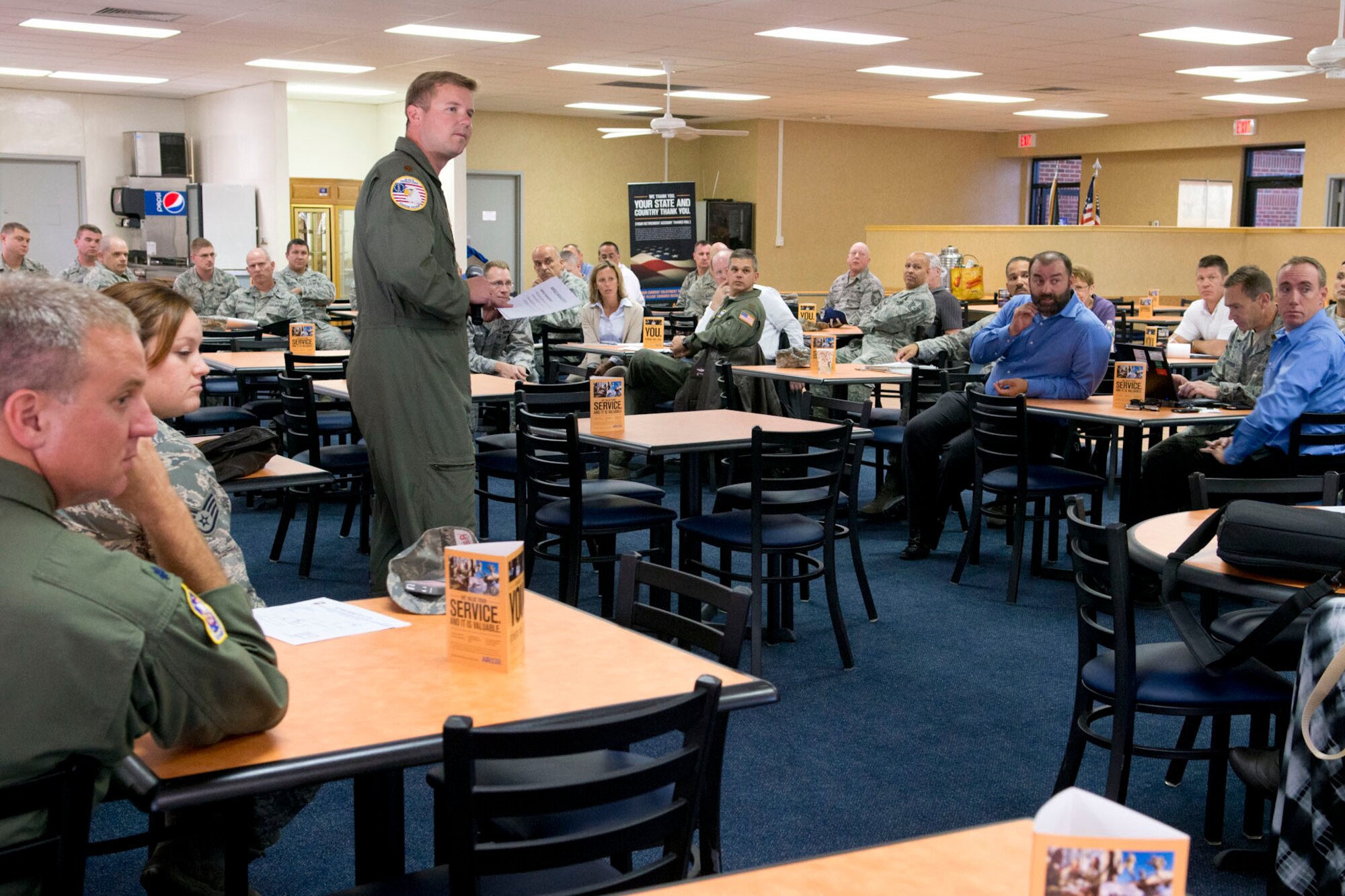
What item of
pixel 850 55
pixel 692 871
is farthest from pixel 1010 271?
pixel 692 871

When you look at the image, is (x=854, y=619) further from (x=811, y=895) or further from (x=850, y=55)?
(x=850, y=55)

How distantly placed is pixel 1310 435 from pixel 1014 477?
111 cm

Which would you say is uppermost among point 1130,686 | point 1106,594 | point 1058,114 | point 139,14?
point 1058,114

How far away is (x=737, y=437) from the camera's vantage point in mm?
4562

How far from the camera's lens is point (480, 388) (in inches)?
230

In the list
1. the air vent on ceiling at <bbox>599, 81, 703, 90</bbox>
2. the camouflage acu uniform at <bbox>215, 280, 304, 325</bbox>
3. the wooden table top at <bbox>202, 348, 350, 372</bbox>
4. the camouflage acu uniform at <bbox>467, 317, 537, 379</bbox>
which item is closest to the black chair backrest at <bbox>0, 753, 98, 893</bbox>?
the wooden table top at <bbox>202, 348, 350, 372</bbox>

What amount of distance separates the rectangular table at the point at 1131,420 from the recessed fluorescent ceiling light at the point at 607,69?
7627 millimetres

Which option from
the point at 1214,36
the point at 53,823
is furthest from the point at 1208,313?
the point at 53,823

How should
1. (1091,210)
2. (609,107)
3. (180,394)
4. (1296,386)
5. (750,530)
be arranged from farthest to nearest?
(1091,210) < (609,107) < (1296,386) < (750,530) < (180,394)

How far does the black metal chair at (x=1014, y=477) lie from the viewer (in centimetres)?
515

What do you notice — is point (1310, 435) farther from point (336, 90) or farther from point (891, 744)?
point (336, 90)

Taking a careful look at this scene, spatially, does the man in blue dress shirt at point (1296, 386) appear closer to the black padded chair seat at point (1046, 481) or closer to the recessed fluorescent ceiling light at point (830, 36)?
the black padded chair seat at point (1046, 481)

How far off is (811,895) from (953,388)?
17.6 feet

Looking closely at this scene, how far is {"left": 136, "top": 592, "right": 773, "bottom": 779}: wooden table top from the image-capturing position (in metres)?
1.65
